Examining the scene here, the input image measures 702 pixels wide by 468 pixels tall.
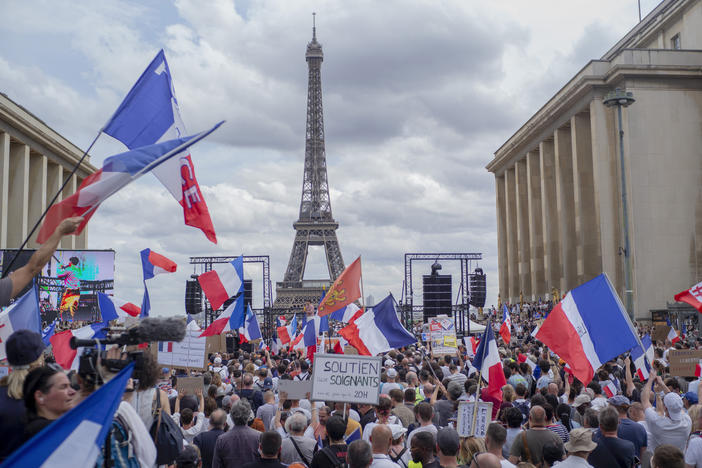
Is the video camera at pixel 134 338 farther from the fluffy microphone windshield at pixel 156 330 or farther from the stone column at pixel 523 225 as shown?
the stone column at pixel 523 225

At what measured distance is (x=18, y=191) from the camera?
47250 mm

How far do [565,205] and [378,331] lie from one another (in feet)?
136

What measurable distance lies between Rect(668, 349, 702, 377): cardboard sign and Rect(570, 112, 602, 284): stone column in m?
34.0

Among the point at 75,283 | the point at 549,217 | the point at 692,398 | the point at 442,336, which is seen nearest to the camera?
the point at 692,398

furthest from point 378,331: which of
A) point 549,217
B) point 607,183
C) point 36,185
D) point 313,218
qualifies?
point 313,218

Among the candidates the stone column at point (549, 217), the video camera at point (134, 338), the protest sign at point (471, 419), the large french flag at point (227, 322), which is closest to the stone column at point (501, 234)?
the stone column at point (549, 217)

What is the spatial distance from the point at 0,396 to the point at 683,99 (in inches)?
1779

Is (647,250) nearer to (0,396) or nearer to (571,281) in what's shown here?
(571,281)

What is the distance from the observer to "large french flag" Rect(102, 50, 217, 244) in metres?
7.10

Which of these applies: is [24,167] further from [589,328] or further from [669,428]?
[669,428]

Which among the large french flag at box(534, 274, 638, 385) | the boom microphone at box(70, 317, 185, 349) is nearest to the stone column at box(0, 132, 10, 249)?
the large french flag at box(534, 274, 638, 385)

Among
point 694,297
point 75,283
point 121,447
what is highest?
point 75,283

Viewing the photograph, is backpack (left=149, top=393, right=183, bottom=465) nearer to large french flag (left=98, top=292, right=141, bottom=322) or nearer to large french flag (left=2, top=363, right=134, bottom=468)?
large french flag (left=2, top=363, right=134, bottom=468)

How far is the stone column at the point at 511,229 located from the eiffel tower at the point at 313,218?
85.7 ft
